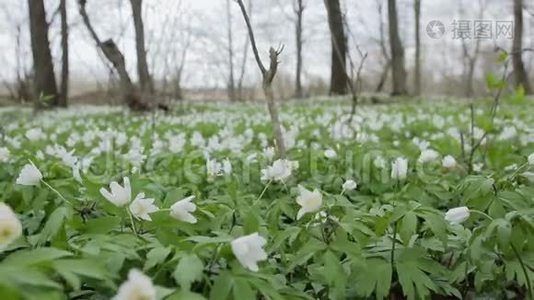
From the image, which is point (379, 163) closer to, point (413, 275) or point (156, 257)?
point (413, 275)

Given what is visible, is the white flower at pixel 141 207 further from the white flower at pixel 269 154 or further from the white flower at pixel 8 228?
the white flower at pixel 269 154

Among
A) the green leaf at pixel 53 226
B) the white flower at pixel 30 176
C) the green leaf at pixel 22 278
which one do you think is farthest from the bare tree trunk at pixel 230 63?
the green leaf at pixel 22 278

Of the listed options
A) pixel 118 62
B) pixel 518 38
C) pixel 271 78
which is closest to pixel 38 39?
pixel 118 62

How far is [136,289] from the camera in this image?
1.18 m

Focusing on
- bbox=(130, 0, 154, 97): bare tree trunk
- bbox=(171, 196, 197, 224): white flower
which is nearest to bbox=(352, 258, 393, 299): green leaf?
bbox=(171, 196, 197, 224): white flower

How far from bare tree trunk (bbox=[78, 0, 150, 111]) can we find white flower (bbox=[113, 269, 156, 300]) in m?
7.20

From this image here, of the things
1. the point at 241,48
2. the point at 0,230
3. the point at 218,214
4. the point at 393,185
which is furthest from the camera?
the point at 241,48

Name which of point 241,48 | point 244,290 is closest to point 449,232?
point 244,290

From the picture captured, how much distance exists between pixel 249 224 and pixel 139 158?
1478 mm

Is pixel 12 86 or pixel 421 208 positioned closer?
pixel 421 208

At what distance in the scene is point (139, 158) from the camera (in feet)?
9.84

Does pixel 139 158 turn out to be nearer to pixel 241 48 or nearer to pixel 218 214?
pixel 218 214

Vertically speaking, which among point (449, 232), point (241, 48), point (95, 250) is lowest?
point (449, 232)

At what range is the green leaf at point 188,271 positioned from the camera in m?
1.29
